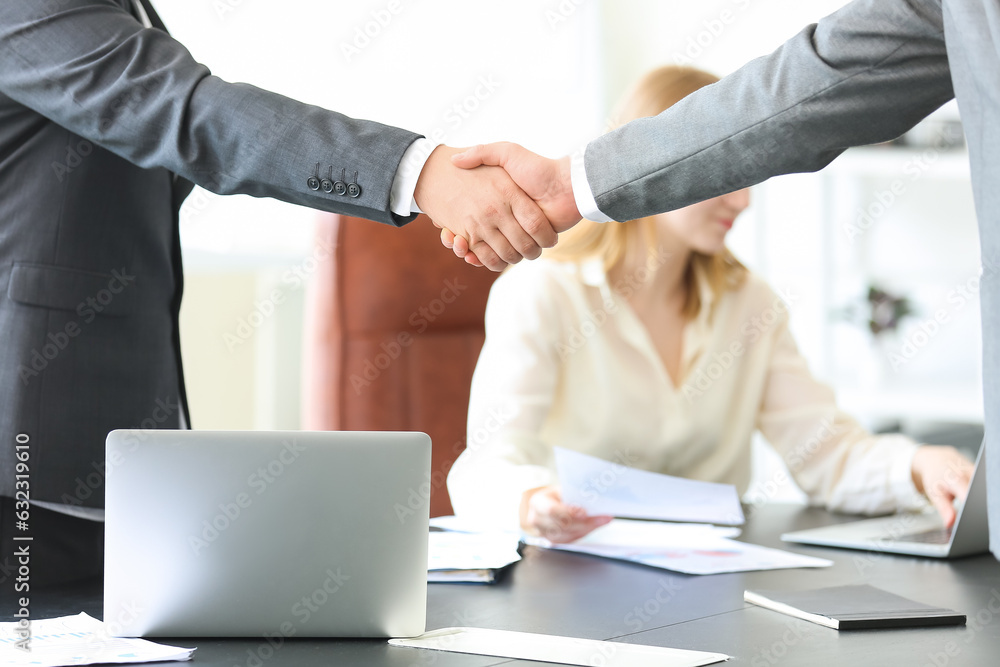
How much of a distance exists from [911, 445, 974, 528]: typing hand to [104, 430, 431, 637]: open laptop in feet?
2.99

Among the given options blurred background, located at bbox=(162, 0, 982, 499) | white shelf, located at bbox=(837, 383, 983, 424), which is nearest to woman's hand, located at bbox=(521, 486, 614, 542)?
blurred background, located at bbox=(162, 0, 982, 499)

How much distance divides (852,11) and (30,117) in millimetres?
888

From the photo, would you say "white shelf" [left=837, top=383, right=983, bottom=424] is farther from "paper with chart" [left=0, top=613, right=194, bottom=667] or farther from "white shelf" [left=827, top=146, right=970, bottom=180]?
"paper with chart" [left=0, top=613, right=194, bottom=667]

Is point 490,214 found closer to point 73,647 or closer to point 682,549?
point 682,549

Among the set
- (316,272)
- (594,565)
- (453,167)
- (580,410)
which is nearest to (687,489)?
(594,565)

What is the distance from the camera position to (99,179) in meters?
1.04

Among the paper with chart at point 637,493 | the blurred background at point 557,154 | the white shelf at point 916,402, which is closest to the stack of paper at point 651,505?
the paper with chart at point 637,493

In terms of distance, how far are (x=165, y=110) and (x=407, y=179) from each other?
0.27 m

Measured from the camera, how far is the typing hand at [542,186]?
1224 millimetres

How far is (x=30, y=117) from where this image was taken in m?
1.01

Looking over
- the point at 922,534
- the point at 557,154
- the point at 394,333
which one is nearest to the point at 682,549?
the point at 922,534

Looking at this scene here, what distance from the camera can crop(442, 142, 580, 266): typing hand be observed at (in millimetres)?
1224

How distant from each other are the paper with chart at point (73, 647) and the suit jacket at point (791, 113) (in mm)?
704

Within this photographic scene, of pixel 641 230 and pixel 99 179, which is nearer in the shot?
pixel 99 179
